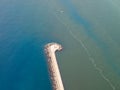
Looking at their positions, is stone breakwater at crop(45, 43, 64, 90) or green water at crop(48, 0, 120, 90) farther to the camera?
green water at crop(48, 0, 120, 90)

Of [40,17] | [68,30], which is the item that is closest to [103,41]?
[68,30]

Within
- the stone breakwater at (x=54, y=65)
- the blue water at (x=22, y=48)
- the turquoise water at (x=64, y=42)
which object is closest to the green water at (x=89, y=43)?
the turquoise water at (x=64, y=42)

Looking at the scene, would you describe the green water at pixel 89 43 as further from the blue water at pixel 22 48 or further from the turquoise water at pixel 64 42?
the blue water at pixel 22 48

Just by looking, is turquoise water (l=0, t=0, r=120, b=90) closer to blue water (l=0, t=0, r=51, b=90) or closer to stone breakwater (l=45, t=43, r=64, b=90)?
blue water (l=0, t=0, r=51, b=90)

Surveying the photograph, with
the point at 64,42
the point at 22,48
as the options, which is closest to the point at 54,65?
the point at 64,42

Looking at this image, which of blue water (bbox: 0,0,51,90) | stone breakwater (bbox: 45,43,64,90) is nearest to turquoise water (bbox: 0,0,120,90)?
blue water (bbox: 0,0,51,90)

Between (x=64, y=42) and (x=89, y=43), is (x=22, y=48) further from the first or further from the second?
(x=89, y=43)
